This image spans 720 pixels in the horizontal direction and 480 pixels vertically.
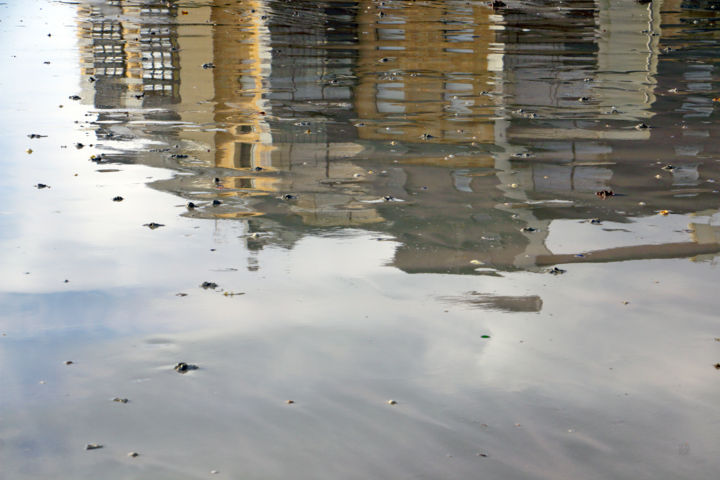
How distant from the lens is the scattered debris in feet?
15.0

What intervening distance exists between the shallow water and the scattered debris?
0.04m

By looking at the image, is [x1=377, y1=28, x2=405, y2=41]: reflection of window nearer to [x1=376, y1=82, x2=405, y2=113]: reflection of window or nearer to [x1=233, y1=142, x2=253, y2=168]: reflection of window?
[x1=376, y1=82, x2=405, y2=113]: reflection of window

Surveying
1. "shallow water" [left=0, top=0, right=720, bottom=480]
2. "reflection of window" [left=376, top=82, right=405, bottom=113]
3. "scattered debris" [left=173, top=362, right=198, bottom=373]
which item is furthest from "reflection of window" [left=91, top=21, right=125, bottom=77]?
"scattered debris" [left=173, top=362, right=198, bottom=373]

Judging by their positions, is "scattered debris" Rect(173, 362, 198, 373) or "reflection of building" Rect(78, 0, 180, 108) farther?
"reflection of building" Rect(78, 0, 180, 108)

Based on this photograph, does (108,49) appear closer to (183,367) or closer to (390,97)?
(390,97)

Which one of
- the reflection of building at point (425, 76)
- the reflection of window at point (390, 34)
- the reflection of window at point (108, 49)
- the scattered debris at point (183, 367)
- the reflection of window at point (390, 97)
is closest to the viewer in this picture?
the scattered debris at point (183, 367)

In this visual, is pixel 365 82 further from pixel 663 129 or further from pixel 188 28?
pixel 188 28

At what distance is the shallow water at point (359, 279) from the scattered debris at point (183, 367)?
0.04 meters

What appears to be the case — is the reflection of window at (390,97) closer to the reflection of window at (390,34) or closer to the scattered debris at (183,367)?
the reflection of window at (390,34)

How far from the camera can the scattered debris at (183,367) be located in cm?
456

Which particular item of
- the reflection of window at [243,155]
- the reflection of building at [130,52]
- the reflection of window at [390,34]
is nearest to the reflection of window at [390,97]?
the reflection of window at [243,155]

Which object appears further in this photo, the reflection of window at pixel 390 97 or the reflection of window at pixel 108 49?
the reflection of window at pixel 108 49

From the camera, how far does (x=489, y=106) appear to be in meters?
11.1

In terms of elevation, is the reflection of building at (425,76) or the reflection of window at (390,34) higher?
the reflection of window at (390,34)
